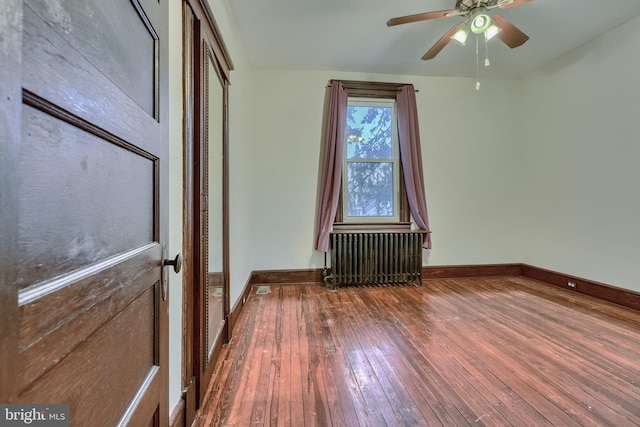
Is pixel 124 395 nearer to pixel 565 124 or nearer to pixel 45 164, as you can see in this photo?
pixel 45 164

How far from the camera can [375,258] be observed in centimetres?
364

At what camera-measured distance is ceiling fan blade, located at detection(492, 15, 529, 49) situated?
2.23 metres

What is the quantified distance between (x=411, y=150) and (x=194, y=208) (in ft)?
10.3

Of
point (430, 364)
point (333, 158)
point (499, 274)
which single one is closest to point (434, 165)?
point (333, 158)

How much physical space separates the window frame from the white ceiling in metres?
0.21

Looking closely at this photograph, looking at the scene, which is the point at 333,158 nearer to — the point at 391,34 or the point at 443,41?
the point at 391,34

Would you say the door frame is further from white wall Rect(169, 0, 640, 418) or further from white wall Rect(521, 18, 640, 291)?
white wall Rect(521, 18, 640, 291)

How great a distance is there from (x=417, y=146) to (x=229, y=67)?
8.56 feet

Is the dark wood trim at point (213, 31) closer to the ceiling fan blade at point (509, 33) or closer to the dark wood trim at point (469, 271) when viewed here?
the ceiling fan blade at point (509, 33)

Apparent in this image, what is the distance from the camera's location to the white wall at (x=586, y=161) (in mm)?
2850

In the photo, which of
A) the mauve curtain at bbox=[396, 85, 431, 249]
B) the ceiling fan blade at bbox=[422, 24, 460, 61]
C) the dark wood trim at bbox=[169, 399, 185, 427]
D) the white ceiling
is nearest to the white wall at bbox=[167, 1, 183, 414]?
the dark wood trim at bbox=[169, 399, 185, 427]

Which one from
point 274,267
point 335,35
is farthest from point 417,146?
point 274,267

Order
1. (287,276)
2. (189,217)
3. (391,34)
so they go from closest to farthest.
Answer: (189,217), (391,34), (287,276)

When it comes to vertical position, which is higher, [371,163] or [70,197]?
[371,163]
